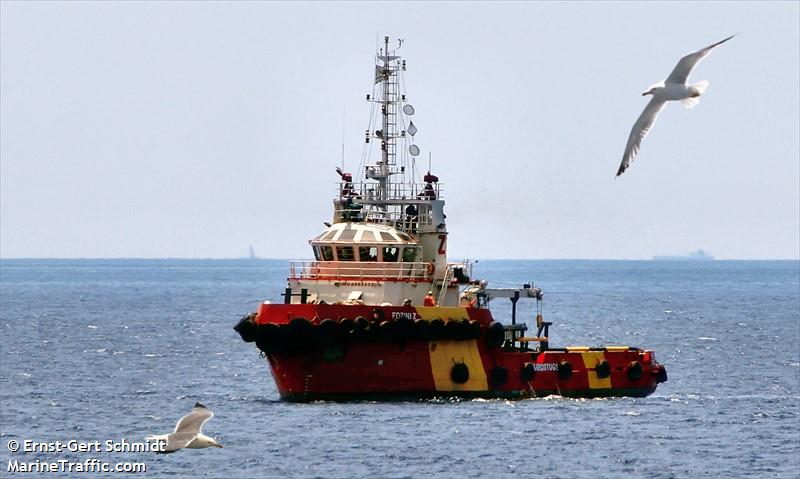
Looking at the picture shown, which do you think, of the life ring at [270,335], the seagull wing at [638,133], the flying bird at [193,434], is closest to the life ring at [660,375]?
the life ring at [270,335]

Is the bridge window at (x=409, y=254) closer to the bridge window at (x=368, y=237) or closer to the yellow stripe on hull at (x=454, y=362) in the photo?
the bridge window at (x=368, y=237)

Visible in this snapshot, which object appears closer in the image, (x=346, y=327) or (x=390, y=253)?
(x=346, y=327)

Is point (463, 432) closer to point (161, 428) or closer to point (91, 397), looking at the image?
point (161, 428)

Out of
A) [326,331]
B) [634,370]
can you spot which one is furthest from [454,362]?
[634,370]

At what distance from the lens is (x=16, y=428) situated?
3959cm

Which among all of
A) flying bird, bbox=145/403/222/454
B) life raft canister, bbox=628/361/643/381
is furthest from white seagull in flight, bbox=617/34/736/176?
life raft canister, bbox=628/361/643/381

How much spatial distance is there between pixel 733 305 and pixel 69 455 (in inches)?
3745

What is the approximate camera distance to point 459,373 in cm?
4322

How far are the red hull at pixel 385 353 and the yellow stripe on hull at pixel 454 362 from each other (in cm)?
3

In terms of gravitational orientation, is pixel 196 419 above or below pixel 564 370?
above

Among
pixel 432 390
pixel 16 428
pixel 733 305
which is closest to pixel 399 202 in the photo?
pixel 432 390

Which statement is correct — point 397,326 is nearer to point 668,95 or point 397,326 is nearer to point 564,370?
→ point 564,370

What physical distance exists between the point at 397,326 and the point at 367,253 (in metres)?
3.45

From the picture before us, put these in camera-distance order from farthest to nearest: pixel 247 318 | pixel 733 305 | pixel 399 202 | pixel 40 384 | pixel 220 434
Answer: pixel 733 305
pixel 40 384
pixel 399 202
pixel 247 318
pixel 220 434
